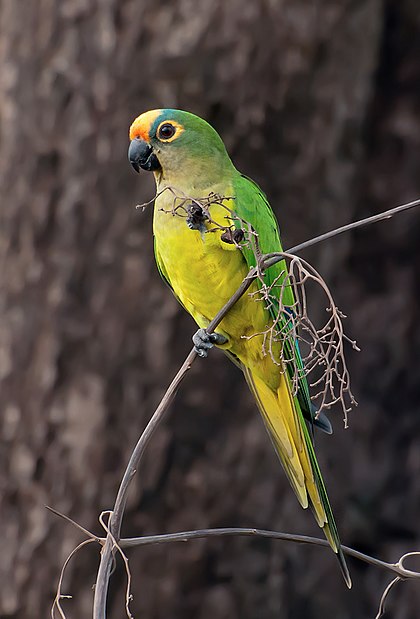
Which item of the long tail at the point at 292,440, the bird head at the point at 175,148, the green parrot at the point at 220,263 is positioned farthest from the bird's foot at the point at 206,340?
the bird head at the point at 175,148

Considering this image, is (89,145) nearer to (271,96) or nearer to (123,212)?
(123,212)

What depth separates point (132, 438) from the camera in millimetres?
2691

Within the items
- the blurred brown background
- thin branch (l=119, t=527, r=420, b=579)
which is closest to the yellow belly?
thin branch (l=119, t=527, r=420, b=579)

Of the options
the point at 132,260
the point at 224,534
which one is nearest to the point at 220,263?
the point at 224,534

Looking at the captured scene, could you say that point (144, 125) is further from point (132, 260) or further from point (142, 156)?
point (132, 260)

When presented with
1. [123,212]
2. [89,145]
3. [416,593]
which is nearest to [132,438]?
[123,212]

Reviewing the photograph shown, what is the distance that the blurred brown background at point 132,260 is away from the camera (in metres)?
2.62

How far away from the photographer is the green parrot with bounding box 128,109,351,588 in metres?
1.55

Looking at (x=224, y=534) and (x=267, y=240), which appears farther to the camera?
(x=267, y=240)

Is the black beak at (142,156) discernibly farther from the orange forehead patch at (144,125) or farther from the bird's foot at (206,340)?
the bird's foot at (206,340)

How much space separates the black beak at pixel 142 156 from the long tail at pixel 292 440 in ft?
1.47

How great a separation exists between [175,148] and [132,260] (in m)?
1.05

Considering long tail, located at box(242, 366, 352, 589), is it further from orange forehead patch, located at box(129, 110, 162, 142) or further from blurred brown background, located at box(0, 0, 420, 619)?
blurred brown background, located at box(0, 0, 420, 619)

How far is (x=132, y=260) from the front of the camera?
268 cm
